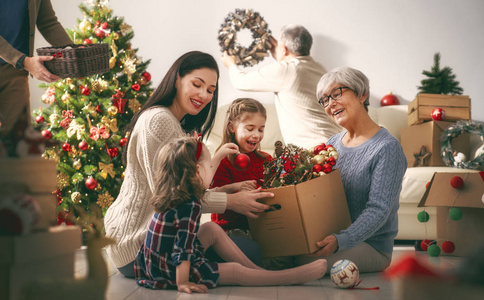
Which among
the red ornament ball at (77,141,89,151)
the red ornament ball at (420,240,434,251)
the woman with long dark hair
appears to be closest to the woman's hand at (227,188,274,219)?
the woman with long dark hair

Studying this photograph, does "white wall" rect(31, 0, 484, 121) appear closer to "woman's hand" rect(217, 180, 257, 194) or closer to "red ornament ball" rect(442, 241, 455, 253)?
"red ornament ball" rect(442, 241, 455, 253)

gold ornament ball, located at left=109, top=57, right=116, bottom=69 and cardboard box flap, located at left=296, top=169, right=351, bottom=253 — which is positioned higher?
gold ornament ball, located at left=109, top=57, right=116, bottom=69

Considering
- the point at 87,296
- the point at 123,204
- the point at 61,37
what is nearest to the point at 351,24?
the point at 61,37

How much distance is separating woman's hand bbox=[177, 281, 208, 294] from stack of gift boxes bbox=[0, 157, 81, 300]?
98cm

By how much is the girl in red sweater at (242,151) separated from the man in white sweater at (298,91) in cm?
80

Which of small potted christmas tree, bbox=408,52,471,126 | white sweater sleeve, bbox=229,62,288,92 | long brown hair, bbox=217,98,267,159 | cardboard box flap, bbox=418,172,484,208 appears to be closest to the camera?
long brown hair, bbox=217,98,267,159

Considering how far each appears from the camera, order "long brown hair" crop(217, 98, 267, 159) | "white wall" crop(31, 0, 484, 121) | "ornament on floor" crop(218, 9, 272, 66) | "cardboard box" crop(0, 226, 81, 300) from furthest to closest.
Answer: "white wall" crop(31, 0, 484, 121) < "ornament on floor" crop(218, 9, 272, 66) < "long brown hair" crop(217, 98, 267, 159) < "cardboard box" crop(0, 226, 81, 300)

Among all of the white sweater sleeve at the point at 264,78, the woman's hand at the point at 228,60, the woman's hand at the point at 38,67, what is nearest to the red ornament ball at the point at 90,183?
the woman's hand at the point at 38,67

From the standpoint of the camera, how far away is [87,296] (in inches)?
31.2

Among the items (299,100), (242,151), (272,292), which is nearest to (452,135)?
(299,100)

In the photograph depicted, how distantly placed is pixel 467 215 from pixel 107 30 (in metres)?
2.75

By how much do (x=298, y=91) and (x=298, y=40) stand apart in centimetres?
44

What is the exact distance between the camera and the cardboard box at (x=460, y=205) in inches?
108

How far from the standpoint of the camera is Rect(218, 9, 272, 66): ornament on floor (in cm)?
400
